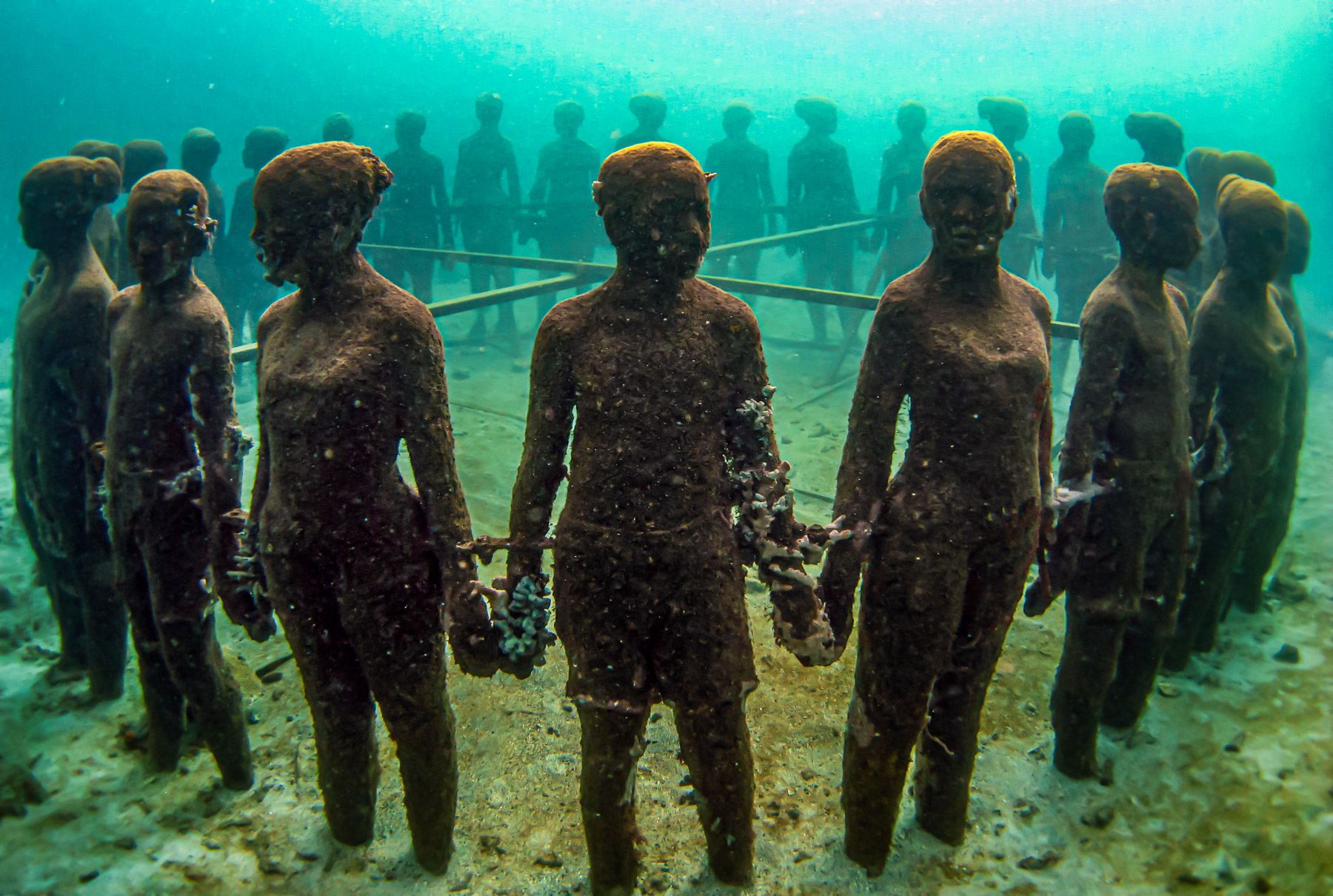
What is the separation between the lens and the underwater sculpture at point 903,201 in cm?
1150

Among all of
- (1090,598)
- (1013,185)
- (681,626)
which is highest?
(1013,185)

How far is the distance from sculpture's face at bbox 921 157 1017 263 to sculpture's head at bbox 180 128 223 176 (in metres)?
7.12

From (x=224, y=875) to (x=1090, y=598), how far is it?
11.3ft

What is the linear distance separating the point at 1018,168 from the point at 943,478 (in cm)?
984

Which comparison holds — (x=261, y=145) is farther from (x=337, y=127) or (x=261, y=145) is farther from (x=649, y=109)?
(x=649, y=109)

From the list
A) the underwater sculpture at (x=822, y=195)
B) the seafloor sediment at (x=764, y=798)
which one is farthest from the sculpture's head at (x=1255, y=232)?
the underwater sculpture at (x=822, y=195)

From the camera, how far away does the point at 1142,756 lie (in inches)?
136

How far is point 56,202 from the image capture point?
3.58 meters

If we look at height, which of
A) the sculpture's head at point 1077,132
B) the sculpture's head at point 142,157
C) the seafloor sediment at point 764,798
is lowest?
the seafloor sediment at point 764,798

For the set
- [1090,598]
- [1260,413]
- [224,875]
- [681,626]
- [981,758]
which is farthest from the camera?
[1260,413]

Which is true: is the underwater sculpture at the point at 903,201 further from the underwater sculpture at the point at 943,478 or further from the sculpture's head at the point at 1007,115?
the underwater sculpture at the point at 943,478

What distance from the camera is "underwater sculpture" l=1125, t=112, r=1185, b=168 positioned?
20.5 feet

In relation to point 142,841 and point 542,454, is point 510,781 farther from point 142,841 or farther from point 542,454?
point 542,454

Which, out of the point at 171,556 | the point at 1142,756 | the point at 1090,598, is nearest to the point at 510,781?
the point at 171,556
